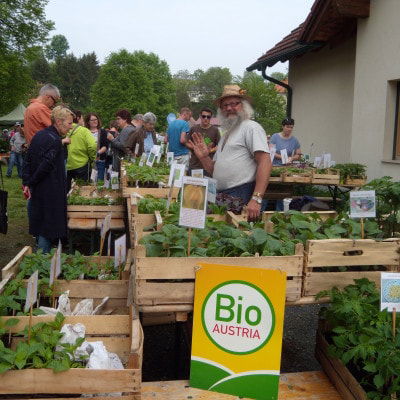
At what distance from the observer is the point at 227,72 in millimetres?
105375

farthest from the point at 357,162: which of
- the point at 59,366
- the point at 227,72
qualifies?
the point at 227,72

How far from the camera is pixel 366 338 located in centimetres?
222

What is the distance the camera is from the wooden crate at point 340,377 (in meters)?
2.21

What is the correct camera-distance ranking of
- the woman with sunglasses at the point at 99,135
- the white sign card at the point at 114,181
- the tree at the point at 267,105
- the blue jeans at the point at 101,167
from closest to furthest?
the white sign card at the point at 114,181, the woman with sunglasses at the point at 99,135, the blue jeans at the point at 101,167, the tree at the point at 267,105

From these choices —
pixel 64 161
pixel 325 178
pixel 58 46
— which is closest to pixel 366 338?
pixel 64 161

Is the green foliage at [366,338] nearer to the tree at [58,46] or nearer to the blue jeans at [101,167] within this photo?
the blue jeans at [101,167]

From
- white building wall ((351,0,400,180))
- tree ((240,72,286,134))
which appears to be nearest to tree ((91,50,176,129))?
tree ((240,72,286,134))

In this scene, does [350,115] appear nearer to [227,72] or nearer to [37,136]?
[37,136]

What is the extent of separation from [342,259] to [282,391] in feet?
2.42

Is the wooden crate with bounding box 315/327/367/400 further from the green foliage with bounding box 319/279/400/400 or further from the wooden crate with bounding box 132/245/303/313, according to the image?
the wooden crate with bounding box 132/245/303/313

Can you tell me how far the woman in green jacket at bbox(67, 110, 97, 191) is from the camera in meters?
7.68

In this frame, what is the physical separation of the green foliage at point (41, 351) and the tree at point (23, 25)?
118 feet

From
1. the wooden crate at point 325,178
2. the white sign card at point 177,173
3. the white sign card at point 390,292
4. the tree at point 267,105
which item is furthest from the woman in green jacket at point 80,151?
the tree at point 267,105

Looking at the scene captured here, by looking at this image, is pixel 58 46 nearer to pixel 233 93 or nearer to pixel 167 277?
pixel 233 93
